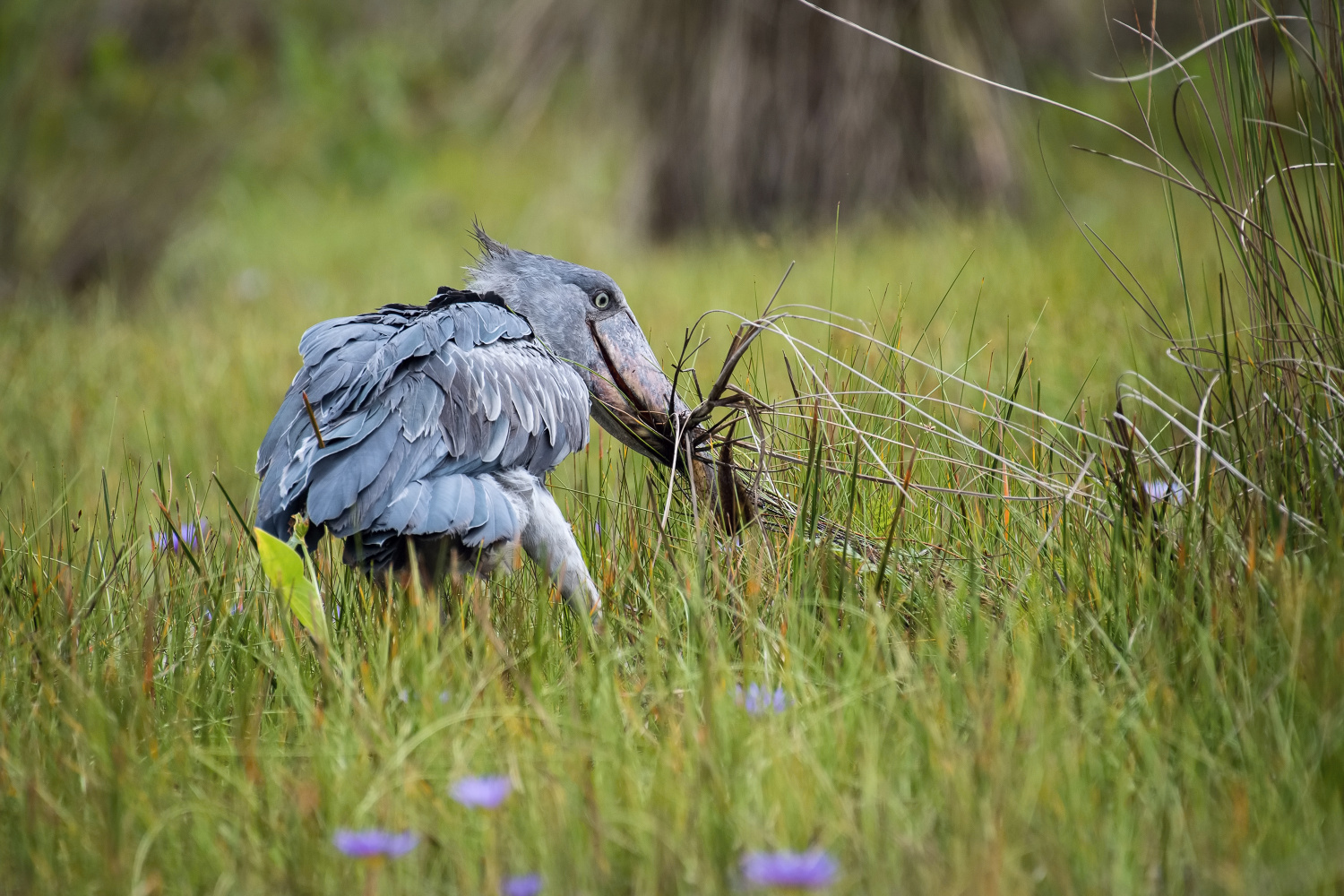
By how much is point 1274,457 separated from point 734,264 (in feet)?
13.8

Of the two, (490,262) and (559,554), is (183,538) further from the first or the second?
(490,262)

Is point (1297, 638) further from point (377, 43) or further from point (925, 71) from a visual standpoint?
point (377, 43)

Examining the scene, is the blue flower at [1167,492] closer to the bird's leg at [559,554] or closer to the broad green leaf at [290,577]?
the bird's leg at [559,554]

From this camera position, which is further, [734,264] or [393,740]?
[734,264]

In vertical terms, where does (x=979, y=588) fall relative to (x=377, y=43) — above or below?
below

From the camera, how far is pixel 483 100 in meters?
7.00

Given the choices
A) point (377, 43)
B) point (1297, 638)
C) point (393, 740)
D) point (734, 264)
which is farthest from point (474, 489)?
point (377, 43)

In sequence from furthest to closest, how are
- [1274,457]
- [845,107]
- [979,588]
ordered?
1. [845,107]
2. [979,588]
3. [1274,457]

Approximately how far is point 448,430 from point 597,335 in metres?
0.46

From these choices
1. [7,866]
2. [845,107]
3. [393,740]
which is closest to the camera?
[7,866]

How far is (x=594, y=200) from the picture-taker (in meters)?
7.92

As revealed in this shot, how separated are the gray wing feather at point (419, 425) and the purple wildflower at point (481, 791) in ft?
2.14

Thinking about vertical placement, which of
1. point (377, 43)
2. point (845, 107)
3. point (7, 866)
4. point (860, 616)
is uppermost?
point (377, 43)

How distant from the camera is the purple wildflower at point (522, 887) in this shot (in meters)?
1.16
